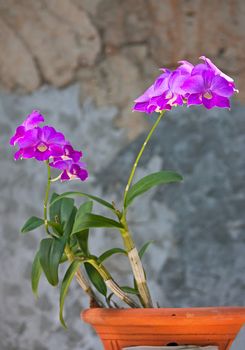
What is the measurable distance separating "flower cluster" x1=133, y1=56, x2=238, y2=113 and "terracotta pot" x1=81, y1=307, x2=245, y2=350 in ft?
0.98

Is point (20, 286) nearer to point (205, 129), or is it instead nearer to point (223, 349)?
point (205, 129)

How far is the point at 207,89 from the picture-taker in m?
1.07

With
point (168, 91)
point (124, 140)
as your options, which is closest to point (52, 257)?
point (168, 91)

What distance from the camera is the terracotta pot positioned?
42.8 inches

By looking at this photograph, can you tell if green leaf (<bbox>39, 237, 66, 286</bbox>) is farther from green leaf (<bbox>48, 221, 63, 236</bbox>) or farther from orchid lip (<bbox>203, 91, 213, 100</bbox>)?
orchid lip (<bbox>203, 91, 213, 100</bbox>)

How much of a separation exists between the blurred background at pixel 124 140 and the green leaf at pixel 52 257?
788 mm

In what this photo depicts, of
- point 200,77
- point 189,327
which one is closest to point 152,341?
point 189,327

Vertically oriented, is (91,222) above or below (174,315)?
above

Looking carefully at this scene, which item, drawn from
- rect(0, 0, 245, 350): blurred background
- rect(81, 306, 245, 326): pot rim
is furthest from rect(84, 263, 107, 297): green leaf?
rect(0, 0, 245, 350): blurred background

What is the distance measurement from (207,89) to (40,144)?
0.26 meters

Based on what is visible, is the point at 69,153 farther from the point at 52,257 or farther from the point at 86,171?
the point at 52,257

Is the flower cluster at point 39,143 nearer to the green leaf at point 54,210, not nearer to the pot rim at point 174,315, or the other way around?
the green leaf at point 54,210

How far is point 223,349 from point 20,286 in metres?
0.93

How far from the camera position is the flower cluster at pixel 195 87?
1.06m
